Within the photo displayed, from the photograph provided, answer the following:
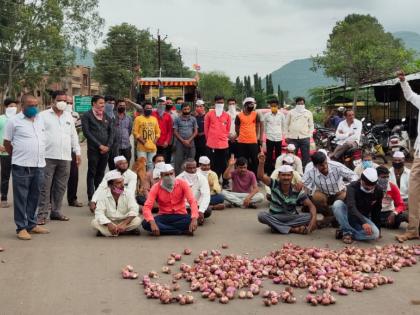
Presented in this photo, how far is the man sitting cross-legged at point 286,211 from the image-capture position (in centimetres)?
770

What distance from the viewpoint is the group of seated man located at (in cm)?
726

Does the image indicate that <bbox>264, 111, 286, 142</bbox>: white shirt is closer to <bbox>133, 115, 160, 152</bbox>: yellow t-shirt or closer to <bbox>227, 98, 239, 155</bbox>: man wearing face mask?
<bbox>227, 98, 239, 155</bbox>: man wearing face mask

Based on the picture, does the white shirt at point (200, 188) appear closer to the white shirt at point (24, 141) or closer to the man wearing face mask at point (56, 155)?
the man wearing face mask at point (56, 155)

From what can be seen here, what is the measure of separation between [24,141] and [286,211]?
3873 millimetres

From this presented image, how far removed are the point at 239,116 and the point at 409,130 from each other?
1029 cm

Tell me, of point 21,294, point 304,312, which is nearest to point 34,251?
point 21,294

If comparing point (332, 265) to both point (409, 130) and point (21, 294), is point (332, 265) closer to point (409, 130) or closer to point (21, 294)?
point (21, 294)

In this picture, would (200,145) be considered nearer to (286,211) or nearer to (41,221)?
(286,211)

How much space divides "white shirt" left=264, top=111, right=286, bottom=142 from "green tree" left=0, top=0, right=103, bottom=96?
105ft

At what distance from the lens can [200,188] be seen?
8375 millimetres

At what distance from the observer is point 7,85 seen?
140ft

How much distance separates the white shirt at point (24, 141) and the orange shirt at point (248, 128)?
4.95 metres

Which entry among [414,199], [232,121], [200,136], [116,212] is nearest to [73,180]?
[116,212]

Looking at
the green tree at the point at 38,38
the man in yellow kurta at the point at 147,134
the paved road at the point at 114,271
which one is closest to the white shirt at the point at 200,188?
the paved road at the point at 114,271
